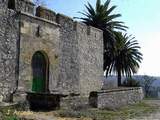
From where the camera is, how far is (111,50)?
115 feet

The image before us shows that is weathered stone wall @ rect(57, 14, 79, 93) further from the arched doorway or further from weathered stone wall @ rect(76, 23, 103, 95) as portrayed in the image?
the arched doorway

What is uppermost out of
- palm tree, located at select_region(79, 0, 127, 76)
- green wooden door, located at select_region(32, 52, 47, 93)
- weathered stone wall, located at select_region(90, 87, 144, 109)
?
palm tree, located at select_region(79, 0, 127, 76)

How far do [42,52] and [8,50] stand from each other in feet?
8.78

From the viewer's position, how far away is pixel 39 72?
18.7 metres

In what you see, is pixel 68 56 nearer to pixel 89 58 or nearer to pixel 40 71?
pixel 40 71

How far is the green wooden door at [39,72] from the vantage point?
59.9ft

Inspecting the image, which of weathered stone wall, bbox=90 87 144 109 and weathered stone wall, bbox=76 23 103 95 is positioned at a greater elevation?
weathered stone wall, bbox=76 23 103 95

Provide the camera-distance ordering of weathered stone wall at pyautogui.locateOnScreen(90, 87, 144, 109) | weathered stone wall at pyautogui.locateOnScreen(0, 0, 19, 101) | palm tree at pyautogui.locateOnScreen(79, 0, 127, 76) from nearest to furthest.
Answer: weathered stone wall at pyautogui.locateOnScreen(0, 0, 19, 101) → weathered stone wall at pyautogui.locateOnScreen(90, 87, 144, 109) → palm tree at pyautogui.locateOnScreen(79, 0, 127, 76)

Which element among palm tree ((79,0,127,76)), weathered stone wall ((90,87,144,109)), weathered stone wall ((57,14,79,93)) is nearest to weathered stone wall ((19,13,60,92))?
weathered stone wall ((57,14,79,93))

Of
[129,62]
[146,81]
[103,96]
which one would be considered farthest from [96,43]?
[146,81]

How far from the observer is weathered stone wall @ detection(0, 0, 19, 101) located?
16188mm

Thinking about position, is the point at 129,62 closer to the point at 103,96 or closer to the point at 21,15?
the point at 103,96

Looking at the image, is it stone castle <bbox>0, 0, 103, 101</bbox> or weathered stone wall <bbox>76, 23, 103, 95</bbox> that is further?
weathered stone wall <bbox>76, 23, 103, 95</bbox>

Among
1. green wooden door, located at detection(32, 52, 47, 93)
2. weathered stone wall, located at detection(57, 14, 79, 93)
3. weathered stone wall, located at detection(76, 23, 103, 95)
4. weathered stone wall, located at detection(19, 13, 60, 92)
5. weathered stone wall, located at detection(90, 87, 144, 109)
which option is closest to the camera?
weathered stone wall, located at detection(19, 13, 60, 92)
